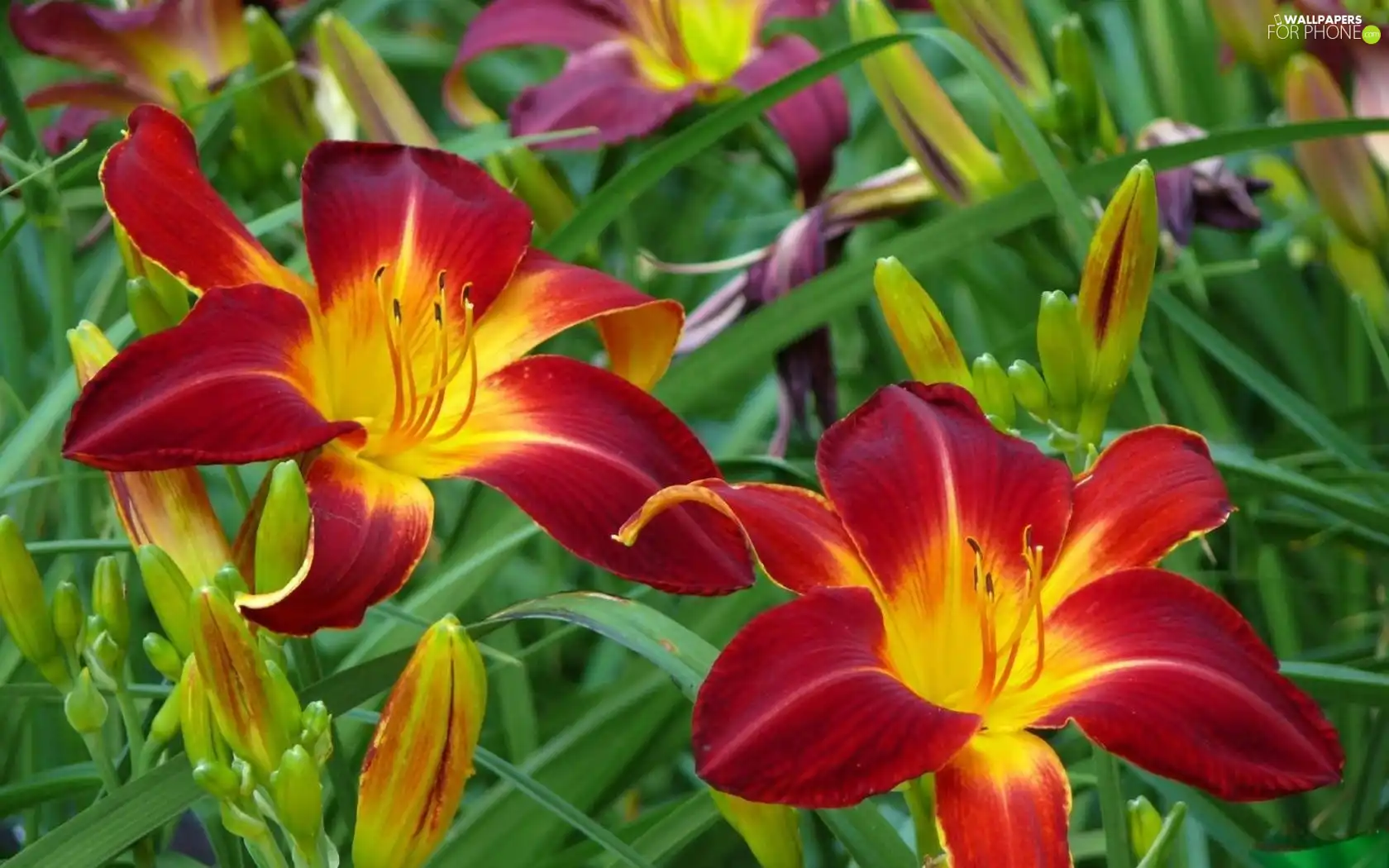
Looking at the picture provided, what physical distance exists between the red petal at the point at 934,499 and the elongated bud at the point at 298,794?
6.6 inches

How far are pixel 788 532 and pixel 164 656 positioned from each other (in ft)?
0.67

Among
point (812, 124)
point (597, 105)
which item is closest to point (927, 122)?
point (812, 124)

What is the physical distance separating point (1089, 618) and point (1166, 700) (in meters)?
0.05

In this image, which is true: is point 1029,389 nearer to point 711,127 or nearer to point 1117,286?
point 1117,286

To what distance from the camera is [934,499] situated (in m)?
0.49

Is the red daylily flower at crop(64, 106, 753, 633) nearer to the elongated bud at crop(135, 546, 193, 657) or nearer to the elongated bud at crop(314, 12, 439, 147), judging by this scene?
the elongated bud at crop(135, 546, 193, 657)

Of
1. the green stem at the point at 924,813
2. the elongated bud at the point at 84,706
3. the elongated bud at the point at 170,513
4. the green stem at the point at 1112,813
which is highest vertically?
the elongated bud at the point at 170,513

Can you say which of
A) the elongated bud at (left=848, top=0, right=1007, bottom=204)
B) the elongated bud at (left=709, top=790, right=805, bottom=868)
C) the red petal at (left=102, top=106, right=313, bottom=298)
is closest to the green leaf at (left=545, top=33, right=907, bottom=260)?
the elongated bud at (left=848, top=0, right=1007, bottom=204)

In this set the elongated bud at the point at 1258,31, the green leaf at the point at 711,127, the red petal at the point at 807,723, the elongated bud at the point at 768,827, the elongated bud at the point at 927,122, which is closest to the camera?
the red petal at the point at 807,723

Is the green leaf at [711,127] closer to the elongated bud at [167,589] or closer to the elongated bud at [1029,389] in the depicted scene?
the elongated bud at [1029,389]

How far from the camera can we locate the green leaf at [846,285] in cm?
74

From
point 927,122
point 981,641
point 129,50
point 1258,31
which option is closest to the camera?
point 981,641

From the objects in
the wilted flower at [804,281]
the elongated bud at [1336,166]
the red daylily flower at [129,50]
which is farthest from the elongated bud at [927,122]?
the red daylily flower at [129,50]

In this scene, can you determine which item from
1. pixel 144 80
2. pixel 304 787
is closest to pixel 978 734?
pixel 304 787
